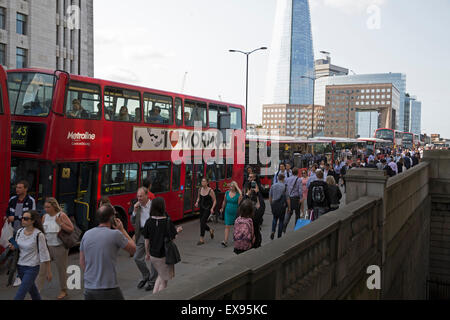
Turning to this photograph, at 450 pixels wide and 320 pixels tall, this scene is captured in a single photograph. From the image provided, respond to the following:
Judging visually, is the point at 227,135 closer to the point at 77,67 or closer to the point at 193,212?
the point at 193,212

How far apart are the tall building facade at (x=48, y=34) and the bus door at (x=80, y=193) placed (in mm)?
28236

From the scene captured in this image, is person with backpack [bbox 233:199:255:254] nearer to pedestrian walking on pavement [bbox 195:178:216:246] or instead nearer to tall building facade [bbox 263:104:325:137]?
pedestrian walking on pavement [bbox 195:178:216:246]

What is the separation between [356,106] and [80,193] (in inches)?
6985

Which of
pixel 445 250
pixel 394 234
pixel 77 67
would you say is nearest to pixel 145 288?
pixel 394 234

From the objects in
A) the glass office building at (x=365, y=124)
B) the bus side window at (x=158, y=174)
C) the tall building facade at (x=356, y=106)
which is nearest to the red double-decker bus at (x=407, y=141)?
the bus side window at (x=158, y=174)

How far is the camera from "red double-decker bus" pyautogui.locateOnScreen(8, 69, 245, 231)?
1055 cm

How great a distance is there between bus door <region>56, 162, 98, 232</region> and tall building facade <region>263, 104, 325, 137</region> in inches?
6758

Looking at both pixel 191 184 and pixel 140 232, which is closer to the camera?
pixel 140 232

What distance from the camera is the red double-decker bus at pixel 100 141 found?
10547 mm

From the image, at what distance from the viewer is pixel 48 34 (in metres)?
40.3

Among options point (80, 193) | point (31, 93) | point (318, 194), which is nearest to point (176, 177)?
point (80, 193)

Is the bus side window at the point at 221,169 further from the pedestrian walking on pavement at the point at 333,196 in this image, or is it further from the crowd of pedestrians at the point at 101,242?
the crowd of pedestrians at the point at 101,242

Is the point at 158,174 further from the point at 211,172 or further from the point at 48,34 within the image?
the point at 48,34
